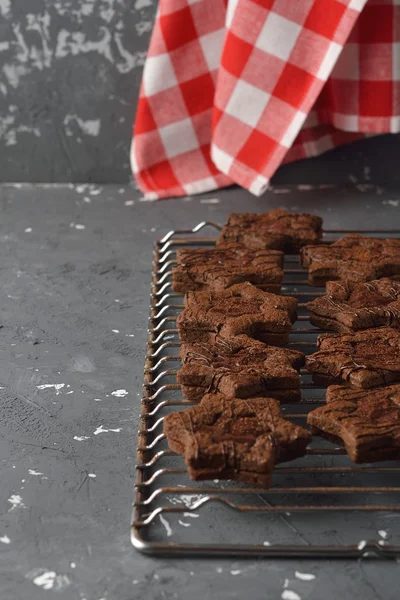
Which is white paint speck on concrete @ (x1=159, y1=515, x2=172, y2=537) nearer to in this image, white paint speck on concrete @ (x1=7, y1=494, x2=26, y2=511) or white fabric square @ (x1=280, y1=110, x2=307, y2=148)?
white paint speck on concrete @ (x1=7, y1=494, x2=26, y2=511)

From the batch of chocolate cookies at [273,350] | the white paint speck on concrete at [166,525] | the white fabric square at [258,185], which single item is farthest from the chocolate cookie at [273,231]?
the white paint speck on concrete at [166,525]

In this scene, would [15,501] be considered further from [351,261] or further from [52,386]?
[351,261]

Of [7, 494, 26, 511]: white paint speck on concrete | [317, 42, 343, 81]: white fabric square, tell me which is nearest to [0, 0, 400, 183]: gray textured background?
[317, 42, 343, 81]: white fabric square

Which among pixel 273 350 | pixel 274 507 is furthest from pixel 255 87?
pixel 274 507

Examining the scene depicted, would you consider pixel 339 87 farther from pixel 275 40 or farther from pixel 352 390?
pixel 352 390

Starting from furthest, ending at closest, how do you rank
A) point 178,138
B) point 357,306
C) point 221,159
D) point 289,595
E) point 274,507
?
point 178,138 → point 221,159 → point 357,306 → point 274,507 → point 289,595

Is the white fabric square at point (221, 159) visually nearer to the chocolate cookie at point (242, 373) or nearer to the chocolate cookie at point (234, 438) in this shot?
the chocolate cookie at point (242, 373)
